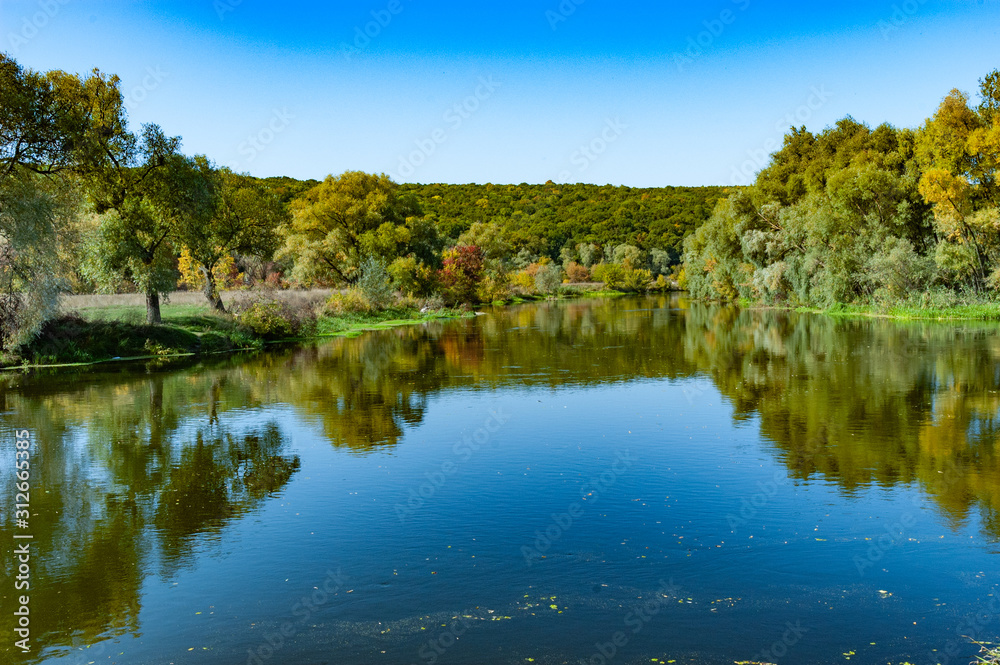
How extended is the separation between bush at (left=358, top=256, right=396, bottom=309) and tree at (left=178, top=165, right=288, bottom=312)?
9749mm

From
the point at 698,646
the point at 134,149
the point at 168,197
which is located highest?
the point at 134,149

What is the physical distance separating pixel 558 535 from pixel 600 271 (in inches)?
4154

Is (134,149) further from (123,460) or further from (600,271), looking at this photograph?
(600,271)

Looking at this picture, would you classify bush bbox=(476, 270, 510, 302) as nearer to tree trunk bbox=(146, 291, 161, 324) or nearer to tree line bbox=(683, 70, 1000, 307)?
tree line bbox=(683, 70, 1000, 307)

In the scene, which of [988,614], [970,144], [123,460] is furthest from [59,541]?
[970,144]

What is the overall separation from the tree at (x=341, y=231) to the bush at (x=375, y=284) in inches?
208

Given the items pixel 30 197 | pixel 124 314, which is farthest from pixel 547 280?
pixel 30 197

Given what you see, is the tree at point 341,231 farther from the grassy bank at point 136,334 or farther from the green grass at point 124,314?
the green grass at point 124,314

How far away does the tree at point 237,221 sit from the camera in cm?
3650

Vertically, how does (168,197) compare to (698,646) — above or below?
above

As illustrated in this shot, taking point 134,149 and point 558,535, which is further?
point 134,149

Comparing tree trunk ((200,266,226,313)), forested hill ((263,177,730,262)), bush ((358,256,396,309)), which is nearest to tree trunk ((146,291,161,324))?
tree trunk ((200,266,226,313))

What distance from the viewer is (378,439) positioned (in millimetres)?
13680

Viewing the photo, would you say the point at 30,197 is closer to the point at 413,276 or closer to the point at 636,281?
the point at 413,276
